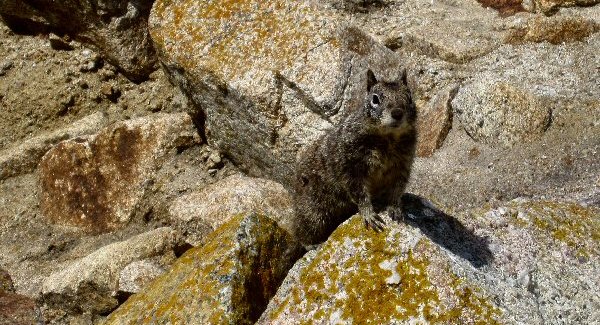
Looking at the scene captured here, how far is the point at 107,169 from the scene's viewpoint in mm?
9523

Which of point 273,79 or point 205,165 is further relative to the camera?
point 205,165

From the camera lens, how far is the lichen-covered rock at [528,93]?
8.40m

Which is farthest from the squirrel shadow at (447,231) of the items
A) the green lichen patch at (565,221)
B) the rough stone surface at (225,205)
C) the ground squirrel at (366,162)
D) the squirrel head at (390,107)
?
the rough stone surface at (225,205)

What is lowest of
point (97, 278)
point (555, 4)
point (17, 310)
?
point (17, 310)

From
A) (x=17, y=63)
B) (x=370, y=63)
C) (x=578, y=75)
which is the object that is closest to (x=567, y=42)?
(x=578, y=75)

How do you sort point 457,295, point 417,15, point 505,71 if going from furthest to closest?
point 417,15 → point 505,71 → point 457,295

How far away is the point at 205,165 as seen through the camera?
9.50 meters

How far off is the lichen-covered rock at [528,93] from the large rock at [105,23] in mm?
4864

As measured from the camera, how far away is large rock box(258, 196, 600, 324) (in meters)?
4.74

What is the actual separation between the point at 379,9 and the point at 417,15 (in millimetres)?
612

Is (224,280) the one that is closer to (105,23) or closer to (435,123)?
(435,123)

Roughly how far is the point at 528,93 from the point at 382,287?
471 centimetres

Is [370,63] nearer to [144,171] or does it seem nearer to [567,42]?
[567,42]

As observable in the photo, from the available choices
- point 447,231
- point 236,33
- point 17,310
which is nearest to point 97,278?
point 17,310
